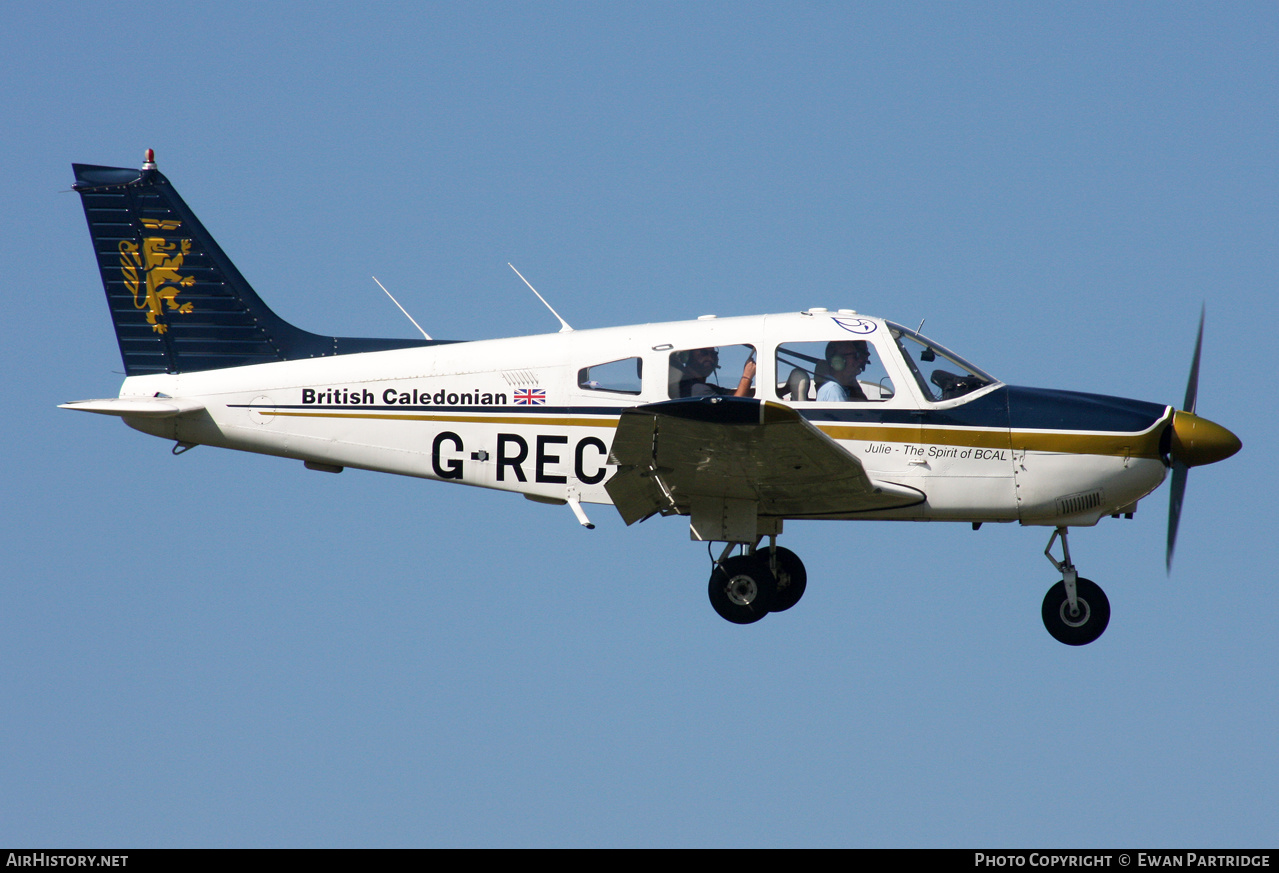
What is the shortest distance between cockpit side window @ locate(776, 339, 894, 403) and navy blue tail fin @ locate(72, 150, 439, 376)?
3.54 metres

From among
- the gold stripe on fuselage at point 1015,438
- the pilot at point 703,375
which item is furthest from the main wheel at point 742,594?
the pilot at point 703,375

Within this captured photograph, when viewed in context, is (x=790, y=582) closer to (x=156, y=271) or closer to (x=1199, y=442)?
(x=1199, y=442)

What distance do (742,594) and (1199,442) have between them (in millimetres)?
4217

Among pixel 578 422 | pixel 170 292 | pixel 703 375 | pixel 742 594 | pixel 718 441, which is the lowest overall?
pixel 742 594

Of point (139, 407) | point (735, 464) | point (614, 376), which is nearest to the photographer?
point (735, 464)

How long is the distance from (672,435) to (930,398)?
265 centimetres

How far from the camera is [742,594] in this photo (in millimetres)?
13055

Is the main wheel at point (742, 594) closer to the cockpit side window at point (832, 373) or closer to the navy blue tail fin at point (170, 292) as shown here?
the cockpit side window at point (832, 373)

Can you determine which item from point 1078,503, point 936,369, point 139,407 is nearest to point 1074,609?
point 1078,503

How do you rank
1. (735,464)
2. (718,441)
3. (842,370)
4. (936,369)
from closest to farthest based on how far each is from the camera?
(718,441) < (735,464) < (842,370) < (936,369)

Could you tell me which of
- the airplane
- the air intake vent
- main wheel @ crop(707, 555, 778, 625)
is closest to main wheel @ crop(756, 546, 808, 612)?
the airplane

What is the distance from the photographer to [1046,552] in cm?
1291

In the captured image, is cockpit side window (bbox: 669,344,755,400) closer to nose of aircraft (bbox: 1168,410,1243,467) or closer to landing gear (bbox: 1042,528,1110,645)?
landing gear (bbox: 1042,528,1110,645)
